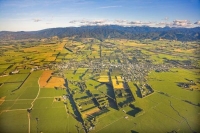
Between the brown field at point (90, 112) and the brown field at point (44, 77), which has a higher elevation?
the brown field at point (44, 77)

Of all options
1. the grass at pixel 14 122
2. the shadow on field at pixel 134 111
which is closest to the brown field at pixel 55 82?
the grass at pixel 14 122

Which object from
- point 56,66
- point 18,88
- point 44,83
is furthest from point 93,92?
point 56,66

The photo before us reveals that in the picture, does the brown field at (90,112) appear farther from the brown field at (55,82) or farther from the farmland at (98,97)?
the brown field at (55,82)

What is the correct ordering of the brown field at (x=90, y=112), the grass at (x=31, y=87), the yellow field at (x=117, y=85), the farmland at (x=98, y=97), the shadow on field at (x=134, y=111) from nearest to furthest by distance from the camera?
the farmland at (x=98, y=97)
the brown field at (x=90, y=112)
the shadow on field at (x=134, y=111)
the grass at (x=31, y=87)
the yellow field at (x=117, y=85)

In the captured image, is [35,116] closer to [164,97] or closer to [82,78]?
[82,78]

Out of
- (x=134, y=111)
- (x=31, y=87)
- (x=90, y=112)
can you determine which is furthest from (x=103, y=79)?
(x=31, y=87)

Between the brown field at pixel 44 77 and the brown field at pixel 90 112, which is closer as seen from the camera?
the brown field at pixel 90 112

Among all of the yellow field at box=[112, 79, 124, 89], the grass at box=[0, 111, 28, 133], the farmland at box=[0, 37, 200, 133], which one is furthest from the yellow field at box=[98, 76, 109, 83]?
the grass at box=[0, 111, 28, 133]
